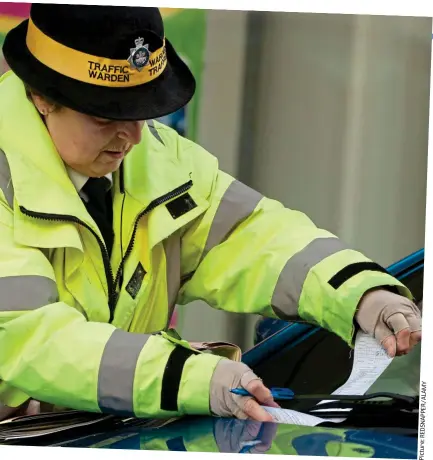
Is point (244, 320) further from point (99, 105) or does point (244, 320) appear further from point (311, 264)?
point (99, 105)

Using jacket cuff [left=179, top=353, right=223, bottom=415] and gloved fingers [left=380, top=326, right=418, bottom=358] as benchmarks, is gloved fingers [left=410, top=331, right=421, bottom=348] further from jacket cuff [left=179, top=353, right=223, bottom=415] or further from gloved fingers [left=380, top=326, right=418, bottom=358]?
jacket cuff [left=179, top=353, right=223, bottom=415]

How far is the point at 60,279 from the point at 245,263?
305 mm

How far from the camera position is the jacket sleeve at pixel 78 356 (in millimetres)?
1385

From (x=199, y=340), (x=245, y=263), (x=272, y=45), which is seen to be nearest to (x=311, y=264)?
(x=245, y=263)

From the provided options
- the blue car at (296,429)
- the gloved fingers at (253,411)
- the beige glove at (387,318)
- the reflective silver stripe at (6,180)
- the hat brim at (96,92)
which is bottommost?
the blue car at (296,429)

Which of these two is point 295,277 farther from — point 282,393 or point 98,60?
point 98,60

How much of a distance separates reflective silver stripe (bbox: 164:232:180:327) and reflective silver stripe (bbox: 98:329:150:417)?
13 centimetres

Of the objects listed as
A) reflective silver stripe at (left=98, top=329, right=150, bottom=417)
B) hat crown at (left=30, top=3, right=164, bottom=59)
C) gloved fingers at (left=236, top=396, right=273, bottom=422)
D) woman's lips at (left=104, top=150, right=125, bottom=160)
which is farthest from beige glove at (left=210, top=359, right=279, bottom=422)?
hat crown at (left=30, top=3, right=164, bottom=59)

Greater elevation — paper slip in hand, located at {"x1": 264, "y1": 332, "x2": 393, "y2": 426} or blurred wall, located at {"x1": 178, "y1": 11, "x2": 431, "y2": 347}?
blurred wall, located at {"x1": 178, "y1": 11, "x2": 431, "y2": 347}

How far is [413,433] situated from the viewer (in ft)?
4.93

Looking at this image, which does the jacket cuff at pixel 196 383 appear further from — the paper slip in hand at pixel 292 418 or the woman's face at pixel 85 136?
the woman's face at pixel 85 136

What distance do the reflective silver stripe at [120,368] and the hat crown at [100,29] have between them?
43 centimetres

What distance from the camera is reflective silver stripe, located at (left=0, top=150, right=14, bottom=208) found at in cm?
143

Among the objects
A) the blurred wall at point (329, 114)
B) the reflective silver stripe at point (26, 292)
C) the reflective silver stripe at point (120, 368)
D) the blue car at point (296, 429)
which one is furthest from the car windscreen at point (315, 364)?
the reflective silver stripe at point (26, 292)
